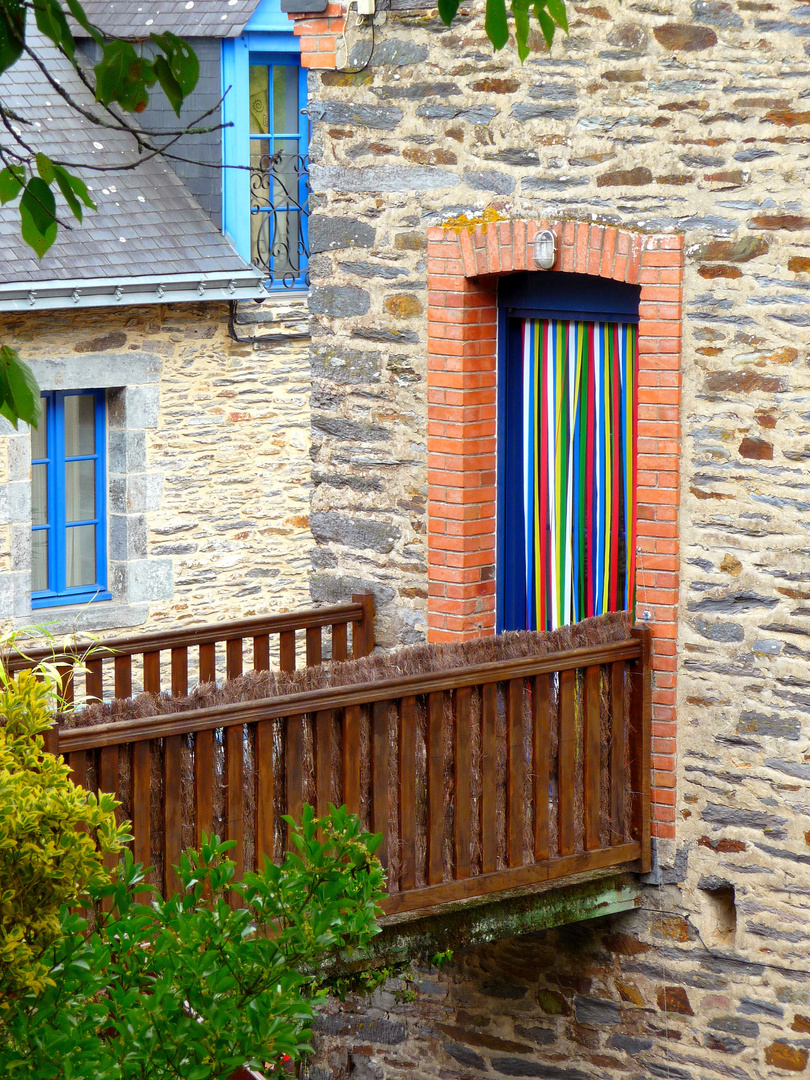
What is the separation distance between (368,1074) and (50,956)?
4853 mm

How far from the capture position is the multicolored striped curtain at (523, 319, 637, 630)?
671 cm

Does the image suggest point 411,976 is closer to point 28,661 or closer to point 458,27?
point 28,661

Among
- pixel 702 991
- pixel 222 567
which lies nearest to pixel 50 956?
pixel 702 991

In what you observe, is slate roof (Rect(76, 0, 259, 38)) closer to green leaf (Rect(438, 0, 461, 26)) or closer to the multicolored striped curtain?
the multicolored striped curtain

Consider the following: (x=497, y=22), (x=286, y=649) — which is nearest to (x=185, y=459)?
(x=286, y=649)

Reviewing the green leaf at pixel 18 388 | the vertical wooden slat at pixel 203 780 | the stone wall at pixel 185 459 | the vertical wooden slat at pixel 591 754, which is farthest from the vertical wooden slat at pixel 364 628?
the stone wall at pixel 185 459

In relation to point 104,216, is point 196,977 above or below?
below

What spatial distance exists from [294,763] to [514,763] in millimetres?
898

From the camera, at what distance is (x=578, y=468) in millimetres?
6895

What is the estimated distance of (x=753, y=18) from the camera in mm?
5879

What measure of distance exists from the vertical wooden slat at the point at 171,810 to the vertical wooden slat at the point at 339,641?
2153mm

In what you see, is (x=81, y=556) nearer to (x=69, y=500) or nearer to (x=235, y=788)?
(x=69, y=500)

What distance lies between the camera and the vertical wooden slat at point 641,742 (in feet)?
20.6

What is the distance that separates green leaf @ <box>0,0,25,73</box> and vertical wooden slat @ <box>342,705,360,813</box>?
2.88m
